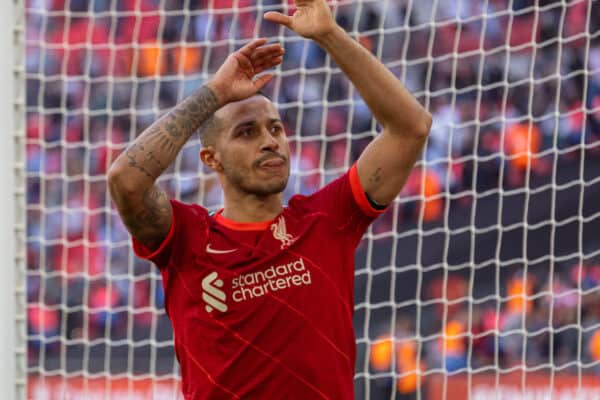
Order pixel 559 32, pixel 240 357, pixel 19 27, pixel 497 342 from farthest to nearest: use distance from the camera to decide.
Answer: pixel 497 342
pixel 559 32
pixel 19 27
pixel 240 357

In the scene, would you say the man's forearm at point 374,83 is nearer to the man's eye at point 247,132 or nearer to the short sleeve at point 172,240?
the man's eye at point 247,132

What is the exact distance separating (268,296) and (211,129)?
506 millimetres

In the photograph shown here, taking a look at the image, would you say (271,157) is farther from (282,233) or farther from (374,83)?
(374,83)

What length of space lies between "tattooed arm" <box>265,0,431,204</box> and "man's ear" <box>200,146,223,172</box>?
37 cm

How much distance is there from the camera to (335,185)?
103 inches

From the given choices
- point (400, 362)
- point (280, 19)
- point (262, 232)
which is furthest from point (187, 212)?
point (400, 362)

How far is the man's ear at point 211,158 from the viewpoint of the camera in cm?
270

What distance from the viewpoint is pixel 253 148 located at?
102 inches

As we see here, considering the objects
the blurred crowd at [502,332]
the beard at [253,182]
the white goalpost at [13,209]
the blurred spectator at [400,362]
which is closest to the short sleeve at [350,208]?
the beard at [253,182]

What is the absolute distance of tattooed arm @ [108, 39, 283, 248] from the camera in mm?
2477

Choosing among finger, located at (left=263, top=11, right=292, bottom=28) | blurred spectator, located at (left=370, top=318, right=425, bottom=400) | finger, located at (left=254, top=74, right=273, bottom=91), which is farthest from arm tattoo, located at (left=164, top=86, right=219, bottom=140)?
blurred spectator, located at (left=370, top=318, right=425, bottom=400)

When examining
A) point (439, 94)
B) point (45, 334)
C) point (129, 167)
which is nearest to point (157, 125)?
point (129, 167)

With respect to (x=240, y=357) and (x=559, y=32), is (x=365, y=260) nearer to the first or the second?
(x=559, y=32)

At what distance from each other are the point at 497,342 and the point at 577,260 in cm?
58
